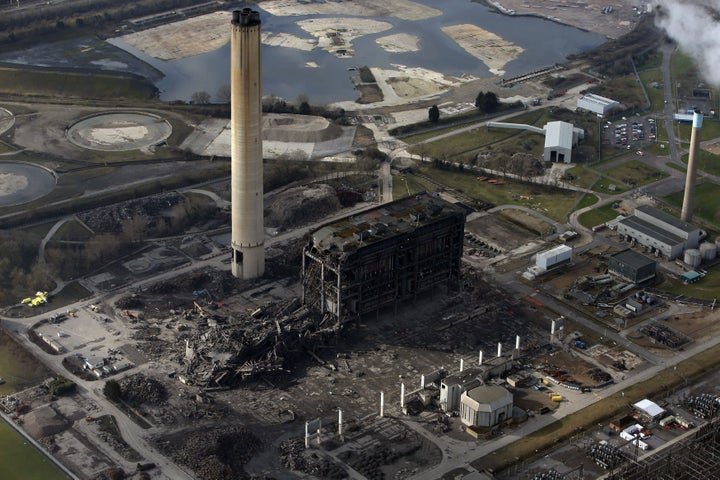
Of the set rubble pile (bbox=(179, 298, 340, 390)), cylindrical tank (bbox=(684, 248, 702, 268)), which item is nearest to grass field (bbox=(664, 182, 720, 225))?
cylindrical tank (bbox=(684, 248, 702, 268))

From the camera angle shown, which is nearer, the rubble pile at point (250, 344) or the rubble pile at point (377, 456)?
the rubble pile at point (377, 456)

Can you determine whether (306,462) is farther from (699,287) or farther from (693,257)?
(693,257)

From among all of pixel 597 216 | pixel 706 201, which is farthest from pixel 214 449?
pixel 706 201

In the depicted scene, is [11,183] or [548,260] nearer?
[548,260]

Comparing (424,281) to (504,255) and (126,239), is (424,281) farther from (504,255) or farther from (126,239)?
(126,239)

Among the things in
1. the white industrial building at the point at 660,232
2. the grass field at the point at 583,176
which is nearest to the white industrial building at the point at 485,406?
the white industrial building at the point at 660,232

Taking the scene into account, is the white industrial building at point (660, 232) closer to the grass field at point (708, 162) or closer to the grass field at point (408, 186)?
the grass field at point (708, 162)

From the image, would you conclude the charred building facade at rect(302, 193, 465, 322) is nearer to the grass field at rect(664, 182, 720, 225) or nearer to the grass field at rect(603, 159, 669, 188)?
the grass field at rect(664, 182, 720, 225)
